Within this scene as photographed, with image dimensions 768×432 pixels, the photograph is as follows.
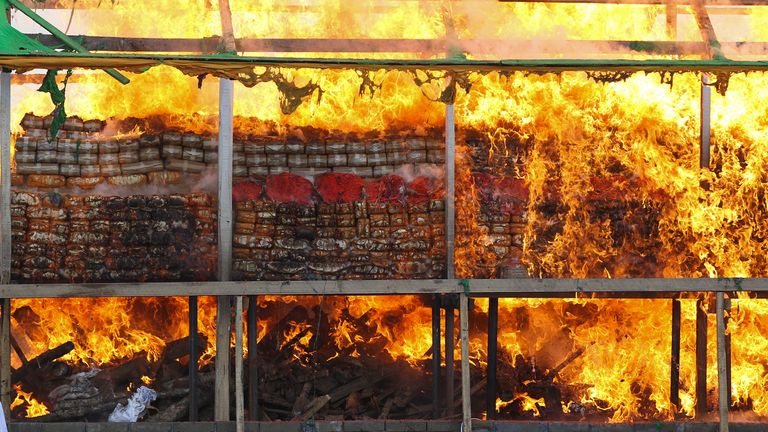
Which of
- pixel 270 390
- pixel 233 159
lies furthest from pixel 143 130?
pixel 270 390

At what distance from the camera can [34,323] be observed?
35.6 feet

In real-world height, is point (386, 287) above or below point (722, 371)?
above

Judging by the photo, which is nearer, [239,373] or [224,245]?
[239,373]

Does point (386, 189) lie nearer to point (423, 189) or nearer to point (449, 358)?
point (423, 189)

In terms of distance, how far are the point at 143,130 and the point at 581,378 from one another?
5.94m

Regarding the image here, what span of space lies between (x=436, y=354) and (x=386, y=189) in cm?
199

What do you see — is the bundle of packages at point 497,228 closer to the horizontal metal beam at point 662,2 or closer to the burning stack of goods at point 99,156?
the horizontal metal beam at point 662,2

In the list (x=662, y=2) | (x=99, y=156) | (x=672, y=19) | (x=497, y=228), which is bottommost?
(x=497, y=228)

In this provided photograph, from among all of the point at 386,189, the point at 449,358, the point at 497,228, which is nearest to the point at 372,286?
the point at 386,189

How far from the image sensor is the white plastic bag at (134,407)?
32.8 feet

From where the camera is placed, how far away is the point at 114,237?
10250 mm

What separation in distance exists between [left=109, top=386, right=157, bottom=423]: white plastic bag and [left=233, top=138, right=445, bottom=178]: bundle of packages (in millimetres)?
2710

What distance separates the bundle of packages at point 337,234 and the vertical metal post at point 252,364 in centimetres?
47

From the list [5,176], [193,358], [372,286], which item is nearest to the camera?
[372,286]
